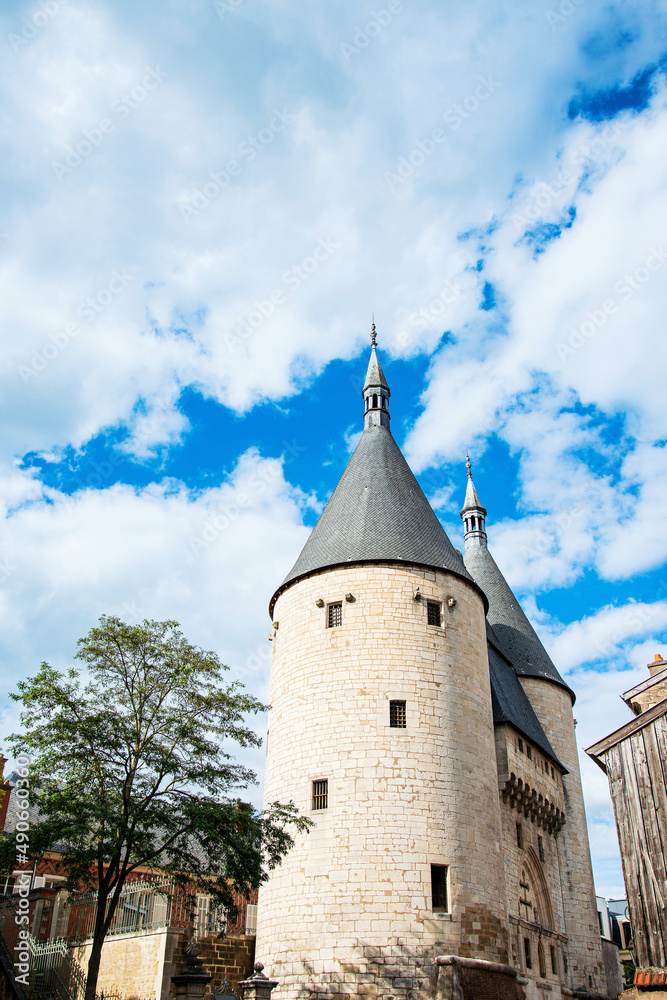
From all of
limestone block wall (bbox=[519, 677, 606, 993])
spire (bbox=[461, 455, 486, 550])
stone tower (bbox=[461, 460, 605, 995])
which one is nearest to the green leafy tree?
stone tower (bbox=[461, 460, 605, 995])

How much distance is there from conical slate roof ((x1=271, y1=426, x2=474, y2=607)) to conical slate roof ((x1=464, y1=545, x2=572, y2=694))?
31.6ft

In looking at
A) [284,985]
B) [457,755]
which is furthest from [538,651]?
[284,985]

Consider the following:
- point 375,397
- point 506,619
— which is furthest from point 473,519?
point 375,397

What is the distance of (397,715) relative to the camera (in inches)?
758

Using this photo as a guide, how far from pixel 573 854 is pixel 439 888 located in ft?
41.7

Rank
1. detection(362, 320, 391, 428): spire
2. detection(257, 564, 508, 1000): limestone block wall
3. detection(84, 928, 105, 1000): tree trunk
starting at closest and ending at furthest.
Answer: detection(84, 928, 105, 1000): tree trunk, detection(257, 564, 508, 1000): limestone block wall, detection(362, 320, 391, 428): spire

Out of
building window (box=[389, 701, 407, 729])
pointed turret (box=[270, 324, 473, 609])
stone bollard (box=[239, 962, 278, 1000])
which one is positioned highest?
pointed turret (box=[270, 324, 473, 609])

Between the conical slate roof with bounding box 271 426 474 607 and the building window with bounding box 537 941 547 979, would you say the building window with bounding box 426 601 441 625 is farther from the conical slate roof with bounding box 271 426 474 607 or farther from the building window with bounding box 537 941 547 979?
the building window with bounding box 537 941 547 979

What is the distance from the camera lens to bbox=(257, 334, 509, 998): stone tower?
17.1 m

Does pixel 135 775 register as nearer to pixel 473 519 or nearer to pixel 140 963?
pixel 140 963

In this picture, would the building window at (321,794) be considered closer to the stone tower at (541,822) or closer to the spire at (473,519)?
the stone tower at (541,822)

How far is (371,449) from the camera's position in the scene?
25656 mm

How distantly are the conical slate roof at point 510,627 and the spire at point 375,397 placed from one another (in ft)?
33.9

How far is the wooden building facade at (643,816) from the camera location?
13023 mm
